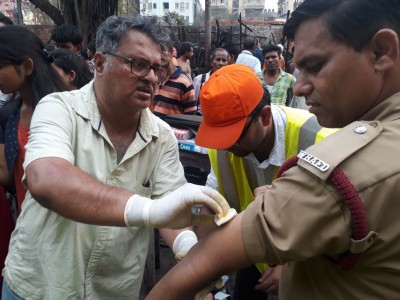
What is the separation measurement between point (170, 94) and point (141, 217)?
315cm

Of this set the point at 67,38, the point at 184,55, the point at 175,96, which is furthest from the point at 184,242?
the point at 184,55

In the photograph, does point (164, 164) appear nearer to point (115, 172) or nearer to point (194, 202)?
point (115, 172)

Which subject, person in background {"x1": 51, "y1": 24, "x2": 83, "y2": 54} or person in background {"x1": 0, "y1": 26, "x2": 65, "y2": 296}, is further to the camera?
person in background {"x1": 51, "y1": 24, "x2": 83, "y2": 54}

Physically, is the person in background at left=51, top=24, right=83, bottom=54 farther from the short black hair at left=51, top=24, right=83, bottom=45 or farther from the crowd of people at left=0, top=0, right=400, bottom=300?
the crowd of people at left=0, top=0, right=400, bottom=300

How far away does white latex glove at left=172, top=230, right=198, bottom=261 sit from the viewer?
1531 mm

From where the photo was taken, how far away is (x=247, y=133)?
1871mm

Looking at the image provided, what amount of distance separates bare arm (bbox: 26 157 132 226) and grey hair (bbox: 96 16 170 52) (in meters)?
0.69

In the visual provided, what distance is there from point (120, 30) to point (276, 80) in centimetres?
365

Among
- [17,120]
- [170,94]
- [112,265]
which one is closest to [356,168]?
[112,265]

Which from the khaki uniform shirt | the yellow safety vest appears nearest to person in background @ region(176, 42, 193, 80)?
the yellow safety vest

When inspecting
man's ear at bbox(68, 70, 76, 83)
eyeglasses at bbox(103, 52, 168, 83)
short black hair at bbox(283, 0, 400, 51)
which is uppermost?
short black hair at bbox(283, 0, 400, 51)

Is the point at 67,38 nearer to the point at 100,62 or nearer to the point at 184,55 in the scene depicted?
the point at 184,55

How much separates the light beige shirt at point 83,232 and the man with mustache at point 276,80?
10.4 ft

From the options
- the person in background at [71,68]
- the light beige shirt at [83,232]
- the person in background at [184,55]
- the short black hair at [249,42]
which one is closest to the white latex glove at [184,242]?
the light beige shirt at [83,232]
